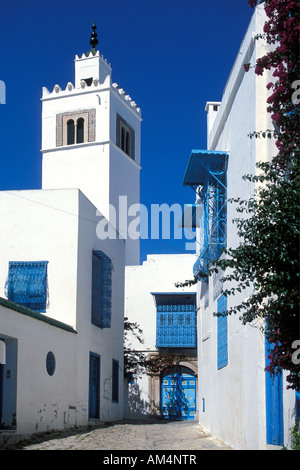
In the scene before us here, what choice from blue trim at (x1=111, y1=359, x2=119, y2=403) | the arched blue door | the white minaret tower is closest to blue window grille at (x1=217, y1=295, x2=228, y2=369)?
blue trim at (x1=111, y1=359, x2=119, y2=403)

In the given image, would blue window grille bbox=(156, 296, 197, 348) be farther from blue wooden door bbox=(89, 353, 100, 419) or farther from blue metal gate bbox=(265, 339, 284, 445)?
blue metal gate bbox=(265, 339, 284, 445)

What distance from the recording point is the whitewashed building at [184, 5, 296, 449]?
32.6 feet

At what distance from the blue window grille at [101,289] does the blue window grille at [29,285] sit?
1885mm

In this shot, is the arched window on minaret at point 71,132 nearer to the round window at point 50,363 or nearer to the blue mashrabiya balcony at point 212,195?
the blue mashrabiya balcony at point 212,195

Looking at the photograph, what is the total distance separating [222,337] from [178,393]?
39.0ft

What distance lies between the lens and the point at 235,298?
12.0 meters

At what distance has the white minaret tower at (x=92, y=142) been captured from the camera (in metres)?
31.1

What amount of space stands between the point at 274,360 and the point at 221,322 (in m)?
6.09

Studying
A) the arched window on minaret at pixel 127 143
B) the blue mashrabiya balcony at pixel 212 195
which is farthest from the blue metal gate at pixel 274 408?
the arched window on minaret at pixel 127 143

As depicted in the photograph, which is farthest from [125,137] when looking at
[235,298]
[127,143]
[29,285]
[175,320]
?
[235,298]

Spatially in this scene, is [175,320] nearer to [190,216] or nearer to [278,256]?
[190,216]

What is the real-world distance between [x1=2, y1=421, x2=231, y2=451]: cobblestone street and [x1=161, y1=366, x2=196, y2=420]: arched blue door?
28.0 ft

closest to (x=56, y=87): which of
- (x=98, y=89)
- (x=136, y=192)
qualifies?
(x=98, y=89)
